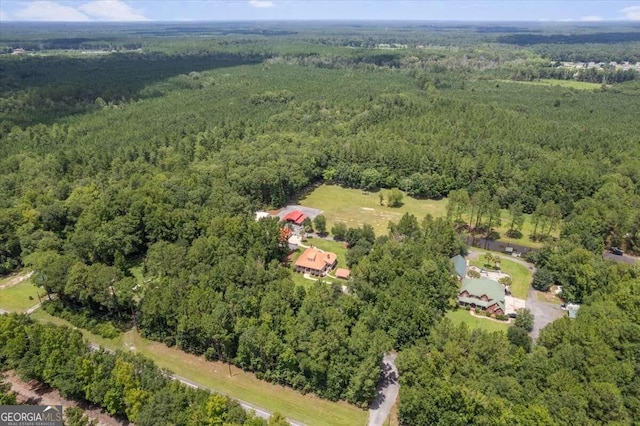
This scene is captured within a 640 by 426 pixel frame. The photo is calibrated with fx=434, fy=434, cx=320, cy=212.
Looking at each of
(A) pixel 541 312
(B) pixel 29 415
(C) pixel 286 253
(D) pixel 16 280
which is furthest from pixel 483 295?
(D) pixel 16 280

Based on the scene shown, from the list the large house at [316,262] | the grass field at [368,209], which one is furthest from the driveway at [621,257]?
the large house at [316,262]

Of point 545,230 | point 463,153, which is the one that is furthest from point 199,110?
point 545,230

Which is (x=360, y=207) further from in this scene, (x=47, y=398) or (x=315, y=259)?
(x=47, y=398)

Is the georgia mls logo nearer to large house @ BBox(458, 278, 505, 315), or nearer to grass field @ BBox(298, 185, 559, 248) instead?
large house @ BBox(458, 278, 505, 315)

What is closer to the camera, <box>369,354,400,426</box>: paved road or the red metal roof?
<box>369,354,400,426</box>: paved road

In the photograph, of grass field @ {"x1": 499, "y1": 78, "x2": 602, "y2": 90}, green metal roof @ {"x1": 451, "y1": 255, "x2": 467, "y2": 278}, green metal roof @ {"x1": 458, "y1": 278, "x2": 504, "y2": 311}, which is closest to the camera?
green metal roof @ {"x1": 458, "y1": 278, "x2": 504, "y2": 311}

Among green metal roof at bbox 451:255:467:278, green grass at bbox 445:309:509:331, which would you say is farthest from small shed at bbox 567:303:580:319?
green metal roof at bbox 451:255:467:278
